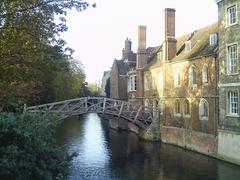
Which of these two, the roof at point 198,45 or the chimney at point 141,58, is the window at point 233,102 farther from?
the chimney at point 141,58

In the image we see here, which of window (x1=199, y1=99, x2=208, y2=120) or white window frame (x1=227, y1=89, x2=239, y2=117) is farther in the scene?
window (x1=199, y1=99, x2=208, y2=120)

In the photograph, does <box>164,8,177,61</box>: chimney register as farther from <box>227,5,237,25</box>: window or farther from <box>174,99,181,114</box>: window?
<box>227,5,237,25</box>: window

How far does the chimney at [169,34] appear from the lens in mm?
33375

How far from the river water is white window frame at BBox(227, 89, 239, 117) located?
3.04m

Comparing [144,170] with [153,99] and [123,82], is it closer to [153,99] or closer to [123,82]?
[153,99]

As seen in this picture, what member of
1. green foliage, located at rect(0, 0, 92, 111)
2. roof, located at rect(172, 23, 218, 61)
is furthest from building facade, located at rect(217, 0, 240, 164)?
green foliage, located at rect(0, 0, 92, 111)

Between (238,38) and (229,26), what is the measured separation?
4.04 feet

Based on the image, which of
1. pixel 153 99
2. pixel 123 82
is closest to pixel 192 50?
pixel 153 99

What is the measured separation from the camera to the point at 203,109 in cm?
2725

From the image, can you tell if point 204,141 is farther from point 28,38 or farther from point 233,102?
point 28,38

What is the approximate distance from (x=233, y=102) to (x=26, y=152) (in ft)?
54.1

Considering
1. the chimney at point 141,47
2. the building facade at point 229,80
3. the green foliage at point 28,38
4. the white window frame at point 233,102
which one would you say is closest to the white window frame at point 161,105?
the chimney at point 141,47

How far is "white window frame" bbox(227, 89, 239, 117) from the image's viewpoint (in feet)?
72.8

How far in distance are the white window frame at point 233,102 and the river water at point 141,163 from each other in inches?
120
